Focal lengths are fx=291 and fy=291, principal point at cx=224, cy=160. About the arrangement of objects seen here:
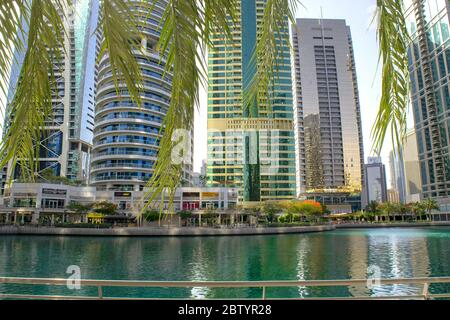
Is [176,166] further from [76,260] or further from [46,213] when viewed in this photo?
[46,213]

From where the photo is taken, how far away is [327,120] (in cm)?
10619

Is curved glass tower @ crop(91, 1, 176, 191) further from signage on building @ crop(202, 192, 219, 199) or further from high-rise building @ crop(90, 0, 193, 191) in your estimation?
→ signage on building @ crop(202, 192, 219, 199)

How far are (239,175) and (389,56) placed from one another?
79612mm

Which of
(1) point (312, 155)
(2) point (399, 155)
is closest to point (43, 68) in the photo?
(2) point (399, 155)

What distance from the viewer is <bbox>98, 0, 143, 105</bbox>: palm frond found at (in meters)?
0.98

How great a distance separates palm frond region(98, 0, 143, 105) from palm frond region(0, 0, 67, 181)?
1.05ft

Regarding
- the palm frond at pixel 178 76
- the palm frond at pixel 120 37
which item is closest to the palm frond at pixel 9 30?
the palm frond at pixel 120 37

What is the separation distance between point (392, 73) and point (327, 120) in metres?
112

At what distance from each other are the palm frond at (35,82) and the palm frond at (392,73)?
142 cm

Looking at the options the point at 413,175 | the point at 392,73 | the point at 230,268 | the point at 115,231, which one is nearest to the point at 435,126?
the point at 413,175

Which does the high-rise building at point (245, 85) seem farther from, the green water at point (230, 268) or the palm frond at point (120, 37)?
the green water at point (230, 268)

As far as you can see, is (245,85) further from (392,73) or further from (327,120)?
(327,120)

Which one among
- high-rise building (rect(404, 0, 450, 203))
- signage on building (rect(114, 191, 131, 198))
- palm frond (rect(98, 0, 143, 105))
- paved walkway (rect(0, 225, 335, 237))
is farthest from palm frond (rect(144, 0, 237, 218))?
high-rise building (rect(404, 0, 450, 203))
